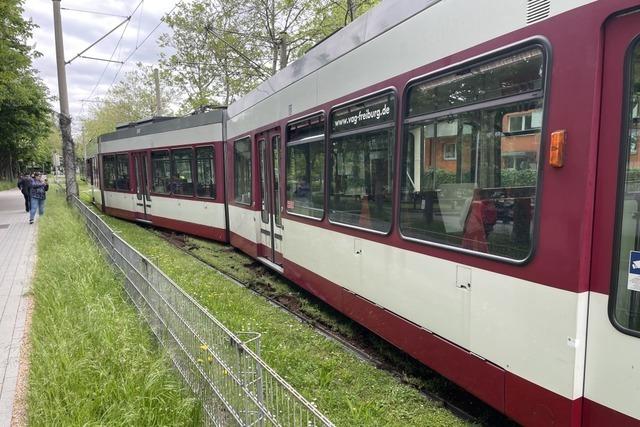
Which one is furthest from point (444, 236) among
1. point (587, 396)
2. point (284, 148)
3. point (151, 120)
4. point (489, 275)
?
point (151, 120)

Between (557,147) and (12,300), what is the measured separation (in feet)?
22.3

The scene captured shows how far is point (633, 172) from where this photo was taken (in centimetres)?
237

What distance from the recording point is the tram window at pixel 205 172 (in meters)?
11.2

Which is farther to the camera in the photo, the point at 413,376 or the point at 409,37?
the point at 413,376

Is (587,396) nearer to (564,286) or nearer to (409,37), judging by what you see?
(564,286)

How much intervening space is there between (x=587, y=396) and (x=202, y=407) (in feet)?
7.53

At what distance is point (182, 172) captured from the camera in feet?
41.0

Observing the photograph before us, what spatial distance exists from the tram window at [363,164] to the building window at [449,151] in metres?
0.70

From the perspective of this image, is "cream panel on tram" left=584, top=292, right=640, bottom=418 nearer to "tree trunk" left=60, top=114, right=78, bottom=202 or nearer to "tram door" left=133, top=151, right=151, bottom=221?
"tram door" left=133, top=151, right=151, bottom=221

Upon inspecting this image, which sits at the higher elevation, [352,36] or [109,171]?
[352,36]

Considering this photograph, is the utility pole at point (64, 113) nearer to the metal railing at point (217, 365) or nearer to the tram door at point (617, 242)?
the metal railing at point (217, 365)

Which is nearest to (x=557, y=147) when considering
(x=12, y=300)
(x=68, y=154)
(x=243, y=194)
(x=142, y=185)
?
(x=12, y=300)

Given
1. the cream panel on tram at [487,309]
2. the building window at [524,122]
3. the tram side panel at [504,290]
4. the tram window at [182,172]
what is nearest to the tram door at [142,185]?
the tram window at [182,172]

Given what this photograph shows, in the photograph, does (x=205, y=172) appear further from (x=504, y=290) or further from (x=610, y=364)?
(x=610, y=364)
